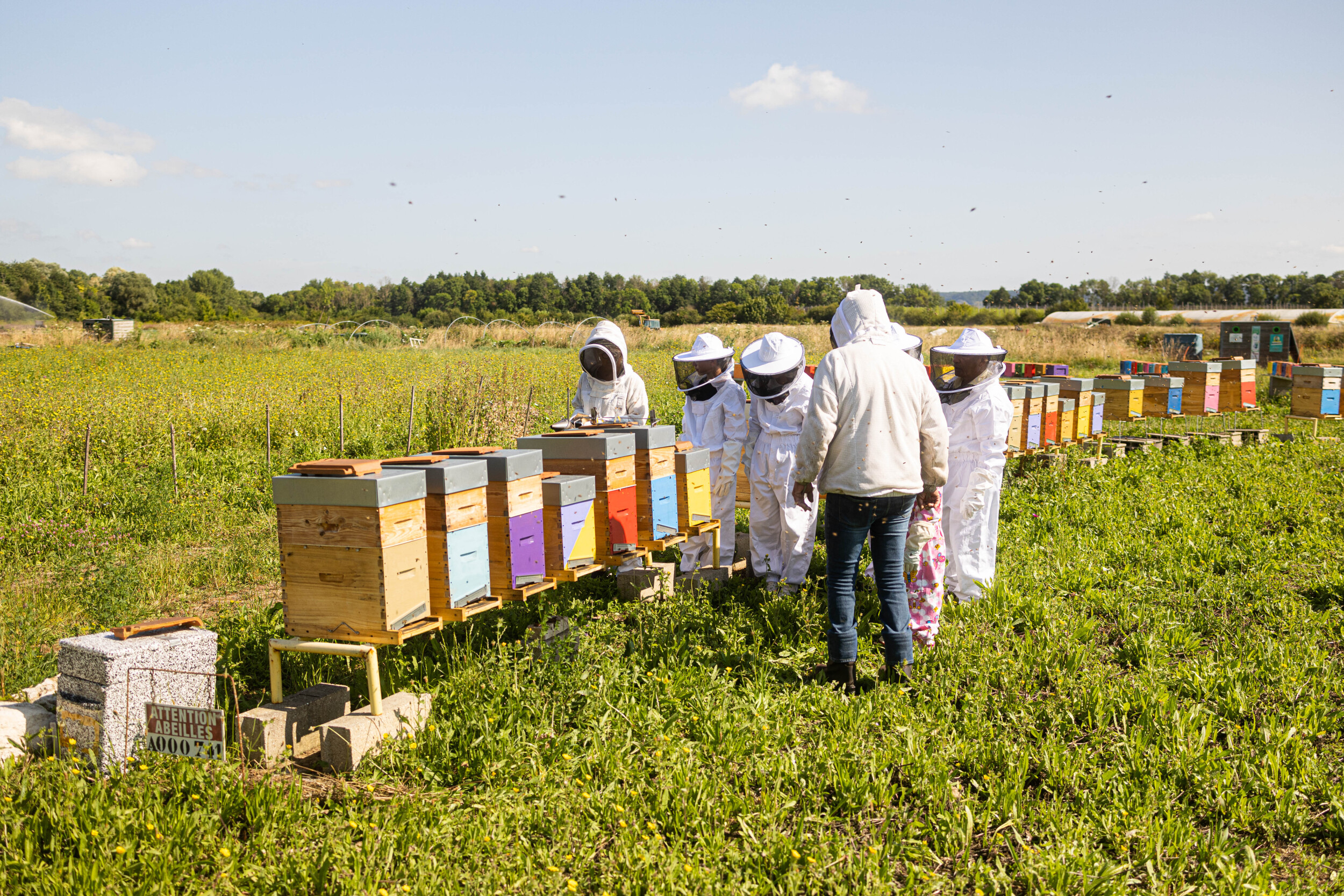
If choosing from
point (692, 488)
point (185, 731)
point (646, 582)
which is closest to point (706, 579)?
point (646, 582)

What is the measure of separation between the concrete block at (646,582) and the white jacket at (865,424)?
1717 mm

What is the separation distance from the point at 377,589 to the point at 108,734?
1.29 meters

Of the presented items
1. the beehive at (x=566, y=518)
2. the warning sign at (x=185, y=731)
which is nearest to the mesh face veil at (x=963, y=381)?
the beehive at (x=566, y=518)

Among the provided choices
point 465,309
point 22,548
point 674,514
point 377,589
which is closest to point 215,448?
point 22,548

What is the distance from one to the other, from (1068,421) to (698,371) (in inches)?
239

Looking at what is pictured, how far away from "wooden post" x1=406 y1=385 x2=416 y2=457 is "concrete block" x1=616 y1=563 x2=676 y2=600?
18.7 ft

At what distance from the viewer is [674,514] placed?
5.91m

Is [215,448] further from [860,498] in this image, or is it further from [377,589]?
[860,498]

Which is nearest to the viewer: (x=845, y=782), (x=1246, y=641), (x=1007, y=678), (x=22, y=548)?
(x=845, y=782)

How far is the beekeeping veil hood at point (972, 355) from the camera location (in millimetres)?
6457

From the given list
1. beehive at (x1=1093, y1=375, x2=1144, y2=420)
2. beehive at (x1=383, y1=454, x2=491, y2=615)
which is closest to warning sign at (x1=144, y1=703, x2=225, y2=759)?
beehive at (x1=383, y1=454, x2=491, y2=615)

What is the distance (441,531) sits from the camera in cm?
420

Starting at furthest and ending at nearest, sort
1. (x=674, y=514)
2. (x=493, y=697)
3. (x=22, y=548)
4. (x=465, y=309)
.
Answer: (x=465, y=309), (x=22, y=548), (x=674, y=514), (x=493, y=697)

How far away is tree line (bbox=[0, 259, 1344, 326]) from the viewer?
6806 centimetres
